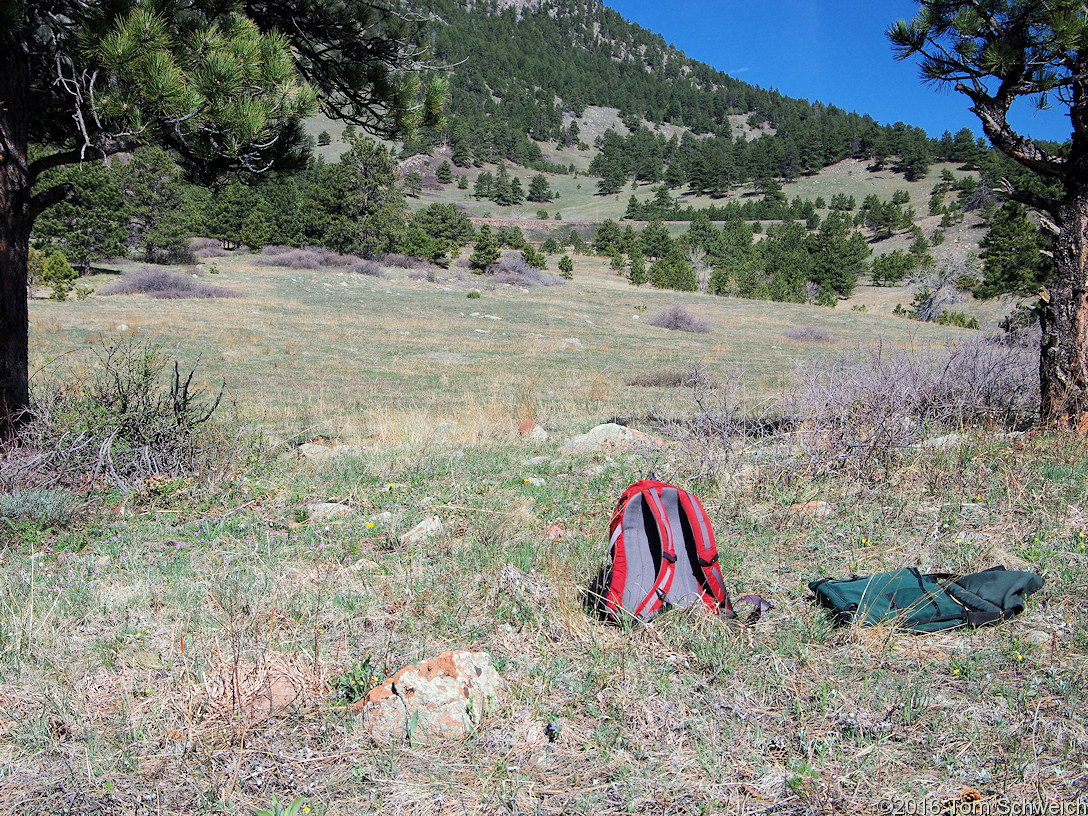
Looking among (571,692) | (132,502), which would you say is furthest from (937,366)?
(132,502)

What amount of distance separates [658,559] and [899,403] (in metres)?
3.38

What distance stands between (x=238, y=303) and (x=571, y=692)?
69.4 feet

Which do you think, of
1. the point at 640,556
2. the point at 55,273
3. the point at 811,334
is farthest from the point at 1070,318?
the point at 55,273

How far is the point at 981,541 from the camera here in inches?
148

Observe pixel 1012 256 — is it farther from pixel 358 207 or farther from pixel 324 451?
pixel 324 451

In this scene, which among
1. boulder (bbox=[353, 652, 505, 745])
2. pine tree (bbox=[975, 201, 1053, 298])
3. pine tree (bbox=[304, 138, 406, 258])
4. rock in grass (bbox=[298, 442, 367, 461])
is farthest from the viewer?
pine tree (bbox=[304, 138, 406, 258])

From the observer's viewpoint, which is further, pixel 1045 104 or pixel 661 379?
pixel 661 379

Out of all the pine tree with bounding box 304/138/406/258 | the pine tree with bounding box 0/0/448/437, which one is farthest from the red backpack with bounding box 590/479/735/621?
the pine tree with bounding box 304/138/406/258

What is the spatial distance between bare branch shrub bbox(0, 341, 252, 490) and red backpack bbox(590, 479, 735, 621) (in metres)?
3.16

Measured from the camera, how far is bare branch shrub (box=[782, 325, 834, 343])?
22.7m

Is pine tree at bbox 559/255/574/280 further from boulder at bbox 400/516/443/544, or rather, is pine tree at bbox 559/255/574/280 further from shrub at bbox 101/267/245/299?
boulder at bbox 400/516/443/544

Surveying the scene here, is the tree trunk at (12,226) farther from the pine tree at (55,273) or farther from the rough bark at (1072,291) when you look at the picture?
the pine tree at (55,273)

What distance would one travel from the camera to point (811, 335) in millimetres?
23094

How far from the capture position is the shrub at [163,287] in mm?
21344
